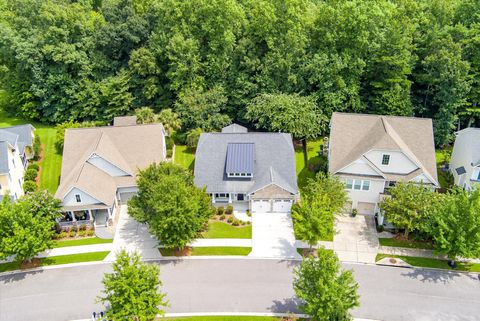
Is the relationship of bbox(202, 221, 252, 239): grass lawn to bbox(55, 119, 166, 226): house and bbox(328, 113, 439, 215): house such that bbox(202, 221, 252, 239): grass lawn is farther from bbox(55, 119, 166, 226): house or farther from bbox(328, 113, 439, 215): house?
bbox(328, 113, 439, 215): house

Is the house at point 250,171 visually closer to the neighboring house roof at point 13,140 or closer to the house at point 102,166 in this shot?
the house at point 102,166

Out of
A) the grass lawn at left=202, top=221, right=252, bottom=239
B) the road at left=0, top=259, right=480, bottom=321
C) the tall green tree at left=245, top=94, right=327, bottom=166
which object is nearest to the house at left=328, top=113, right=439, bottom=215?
the tall green tree at left=245, top=94, right=327, bottom=166

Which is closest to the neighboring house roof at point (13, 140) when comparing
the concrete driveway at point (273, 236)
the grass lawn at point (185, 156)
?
the grass lawn at point (185, 156)

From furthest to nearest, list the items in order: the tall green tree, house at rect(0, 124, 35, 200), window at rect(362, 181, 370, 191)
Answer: the tall green tree, house at rect(0, 124, 35, 200), window at rect(362, 181, 370, 191)

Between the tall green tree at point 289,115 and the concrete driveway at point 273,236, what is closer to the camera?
the concrete driveway at point 273,236

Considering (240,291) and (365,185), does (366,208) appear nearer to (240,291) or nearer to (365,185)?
(365,185)

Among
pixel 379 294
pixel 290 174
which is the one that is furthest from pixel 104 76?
pixel 379 294

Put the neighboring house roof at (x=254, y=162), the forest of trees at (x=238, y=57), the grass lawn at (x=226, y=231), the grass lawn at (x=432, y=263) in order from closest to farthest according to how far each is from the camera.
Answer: the grass lawn at (x=432, y=263) < the grass lawn at (x=226, y=231) < the neighboring house roof at (x=254, y=162) < the forest of trees at (x=238, y=57)
